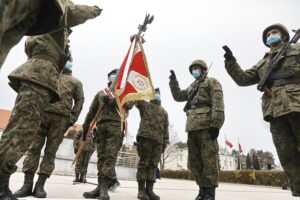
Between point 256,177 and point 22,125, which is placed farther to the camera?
point 256,177

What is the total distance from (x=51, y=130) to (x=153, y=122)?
2.21 meters

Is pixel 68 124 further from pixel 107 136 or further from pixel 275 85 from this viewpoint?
pixel 275 85

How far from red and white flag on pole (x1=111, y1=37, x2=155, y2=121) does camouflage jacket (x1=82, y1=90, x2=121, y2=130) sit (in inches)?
13.5

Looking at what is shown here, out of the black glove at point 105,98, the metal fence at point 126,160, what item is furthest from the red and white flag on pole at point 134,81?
the metal fence at point 126,160

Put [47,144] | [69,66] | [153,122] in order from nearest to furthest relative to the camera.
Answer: [47,144], [69,66], [153,122]

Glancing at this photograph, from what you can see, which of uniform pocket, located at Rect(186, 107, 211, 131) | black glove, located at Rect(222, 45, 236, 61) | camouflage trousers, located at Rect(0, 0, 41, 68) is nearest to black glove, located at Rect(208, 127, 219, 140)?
uniform pocket, located at Rect(186, 107, 211, 131)

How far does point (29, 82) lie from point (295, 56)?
3278 mm

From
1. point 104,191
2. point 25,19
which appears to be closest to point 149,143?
point 104,191

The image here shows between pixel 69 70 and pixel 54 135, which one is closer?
pixel 54 135

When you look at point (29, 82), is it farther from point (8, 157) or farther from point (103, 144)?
point (103, 144)

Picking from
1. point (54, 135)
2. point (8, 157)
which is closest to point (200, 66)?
point (54, 135)

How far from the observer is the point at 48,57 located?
3.20m

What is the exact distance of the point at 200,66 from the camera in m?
5.24

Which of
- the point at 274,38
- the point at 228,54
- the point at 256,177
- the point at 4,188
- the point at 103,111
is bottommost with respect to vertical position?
the point at 4,188
